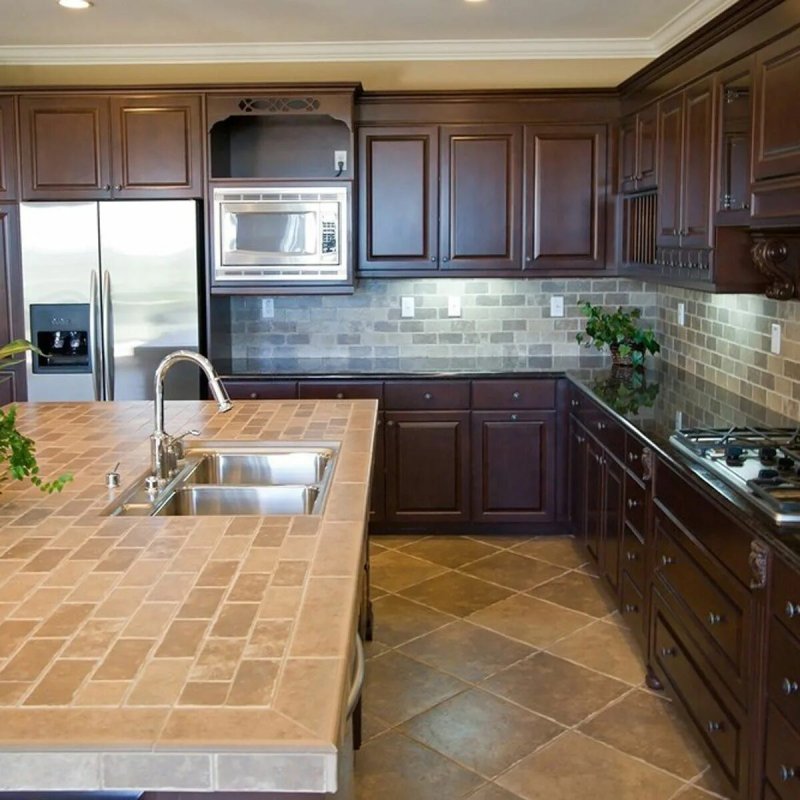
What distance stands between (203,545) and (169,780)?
0.86 meters

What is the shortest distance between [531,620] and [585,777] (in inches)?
47.5

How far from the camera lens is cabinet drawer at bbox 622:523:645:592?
358 centimetres

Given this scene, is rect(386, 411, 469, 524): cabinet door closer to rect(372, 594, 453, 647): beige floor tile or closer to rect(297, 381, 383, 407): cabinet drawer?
rect(297, 381, 383, 407): cabinet drawer

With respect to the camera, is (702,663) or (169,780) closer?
(169,780)

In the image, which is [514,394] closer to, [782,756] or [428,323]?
[428,323]

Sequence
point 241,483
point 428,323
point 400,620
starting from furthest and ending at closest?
1. point 428,323
2. point 400,620
3. point 241,483

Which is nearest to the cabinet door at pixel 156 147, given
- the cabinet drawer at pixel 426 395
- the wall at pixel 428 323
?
the wall at pixel 428 323

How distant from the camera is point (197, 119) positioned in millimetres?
5133

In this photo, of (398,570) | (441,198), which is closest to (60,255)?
(441,198)

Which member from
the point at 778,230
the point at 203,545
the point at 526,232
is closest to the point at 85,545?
the point at 203,545

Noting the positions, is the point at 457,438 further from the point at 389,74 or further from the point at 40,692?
the point at 40,692

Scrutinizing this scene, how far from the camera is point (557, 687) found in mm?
3494

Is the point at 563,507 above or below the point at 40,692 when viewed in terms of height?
below

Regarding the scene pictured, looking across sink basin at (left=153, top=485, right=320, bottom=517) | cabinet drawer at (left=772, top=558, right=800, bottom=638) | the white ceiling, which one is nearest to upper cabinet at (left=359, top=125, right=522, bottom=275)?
the white ceiling
